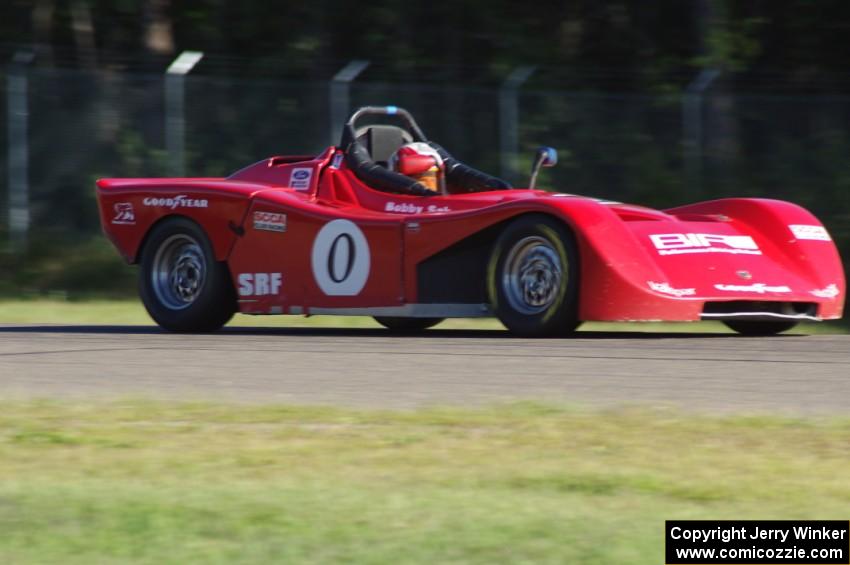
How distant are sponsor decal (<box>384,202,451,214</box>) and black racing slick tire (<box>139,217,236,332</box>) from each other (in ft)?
3.89

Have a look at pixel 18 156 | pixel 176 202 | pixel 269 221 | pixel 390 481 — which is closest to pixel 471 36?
pixel 18 156


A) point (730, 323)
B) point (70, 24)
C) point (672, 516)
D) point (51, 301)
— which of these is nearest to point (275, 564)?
point (672, 516)

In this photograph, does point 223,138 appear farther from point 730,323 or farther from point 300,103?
point 730,323

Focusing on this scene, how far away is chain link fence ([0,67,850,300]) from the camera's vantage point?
14242 millimetres

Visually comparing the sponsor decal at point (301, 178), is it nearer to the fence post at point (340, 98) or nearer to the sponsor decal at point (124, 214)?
the sponsor decal at point (124, 214)

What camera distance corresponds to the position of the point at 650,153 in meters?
14.6

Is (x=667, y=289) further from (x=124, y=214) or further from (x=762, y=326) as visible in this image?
(x=124, y=214)

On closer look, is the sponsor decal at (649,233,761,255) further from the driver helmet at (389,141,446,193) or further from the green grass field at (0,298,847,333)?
the driver helmet at (389,141,446,193)

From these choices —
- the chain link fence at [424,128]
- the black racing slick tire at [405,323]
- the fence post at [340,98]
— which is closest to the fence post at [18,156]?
the chain link fence at [424,128]

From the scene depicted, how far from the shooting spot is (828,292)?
883cm

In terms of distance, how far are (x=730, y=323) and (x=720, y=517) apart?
5.97m

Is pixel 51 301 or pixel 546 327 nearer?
pixel 546 327

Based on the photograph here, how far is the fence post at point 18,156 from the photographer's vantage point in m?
15.3

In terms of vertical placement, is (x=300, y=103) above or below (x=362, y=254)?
above
